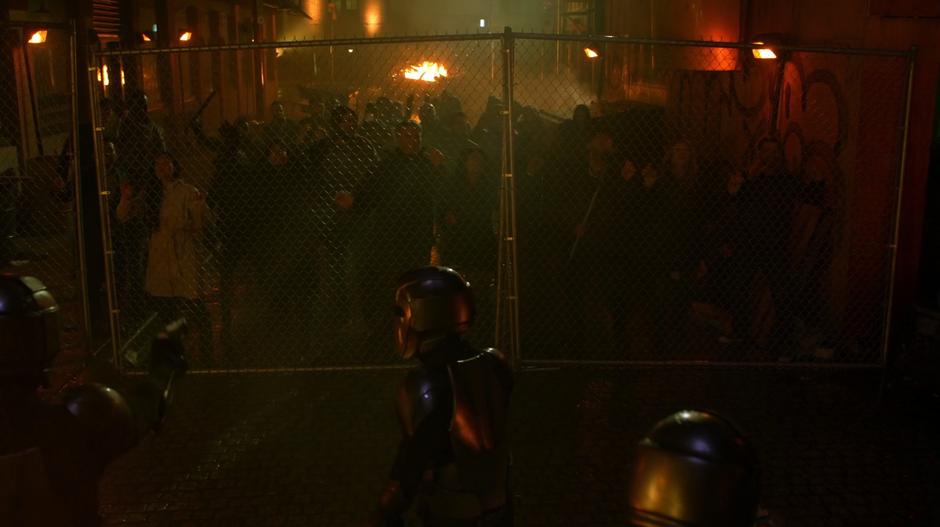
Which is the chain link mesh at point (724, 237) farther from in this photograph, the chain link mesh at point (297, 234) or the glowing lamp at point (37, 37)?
the glowing lamp at point (37, 37)

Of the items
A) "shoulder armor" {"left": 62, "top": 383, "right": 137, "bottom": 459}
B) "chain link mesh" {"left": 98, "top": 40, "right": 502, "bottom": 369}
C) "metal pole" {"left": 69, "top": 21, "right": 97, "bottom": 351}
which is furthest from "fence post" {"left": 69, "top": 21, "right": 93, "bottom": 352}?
"shoulder armor" {"left": 62, "top": 383, "right": 137, "bottom": 459}

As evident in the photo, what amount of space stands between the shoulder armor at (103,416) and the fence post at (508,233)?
13.7 ft

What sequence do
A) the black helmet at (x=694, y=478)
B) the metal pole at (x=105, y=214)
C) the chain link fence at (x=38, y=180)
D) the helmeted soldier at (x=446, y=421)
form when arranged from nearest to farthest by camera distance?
the black helmet at (x=694, y=478)
the helmeted soldier at (x=446, y=421)
the metal pole at (x=105, y=214)
the chain link fence at (x=38, y=180)

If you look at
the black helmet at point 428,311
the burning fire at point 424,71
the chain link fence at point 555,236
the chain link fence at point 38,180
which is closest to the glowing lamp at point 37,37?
the chain link fence at point 38,180

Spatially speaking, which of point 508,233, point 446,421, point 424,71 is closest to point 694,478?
point 446,421

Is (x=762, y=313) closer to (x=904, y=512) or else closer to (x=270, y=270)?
(x=904, y=512)

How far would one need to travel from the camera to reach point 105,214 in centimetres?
690

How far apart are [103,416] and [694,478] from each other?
1.92 m

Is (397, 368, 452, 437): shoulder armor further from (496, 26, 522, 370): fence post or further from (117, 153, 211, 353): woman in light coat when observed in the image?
(117, 153, 211, 353): woman in light coat

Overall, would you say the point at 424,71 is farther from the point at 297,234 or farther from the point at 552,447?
the point at 552,447

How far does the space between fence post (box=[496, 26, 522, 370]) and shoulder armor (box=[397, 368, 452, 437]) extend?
349 cm

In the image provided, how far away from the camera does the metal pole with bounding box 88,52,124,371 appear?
21.9 feet

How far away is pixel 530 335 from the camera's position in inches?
311

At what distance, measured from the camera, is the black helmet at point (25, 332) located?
2844 mm
